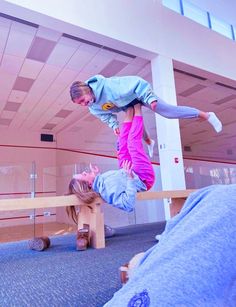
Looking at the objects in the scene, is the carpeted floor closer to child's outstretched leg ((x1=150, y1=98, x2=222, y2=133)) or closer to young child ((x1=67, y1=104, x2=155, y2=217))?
young child ((x1=67, y1=104, x2=155, y2=217))

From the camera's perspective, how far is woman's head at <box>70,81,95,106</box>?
5.61ft

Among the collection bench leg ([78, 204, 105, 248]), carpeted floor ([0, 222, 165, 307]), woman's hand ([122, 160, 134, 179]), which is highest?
woman's hand ([122, 160, 134, 179])

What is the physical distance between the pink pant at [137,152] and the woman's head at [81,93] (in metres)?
0.35

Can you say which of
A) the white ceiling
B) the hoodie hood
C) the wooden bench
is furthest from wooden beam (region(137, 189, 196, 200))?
the white ceiling

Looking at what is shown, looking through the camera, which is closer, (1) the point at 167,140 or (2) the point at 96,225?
(2) the point at 96,225

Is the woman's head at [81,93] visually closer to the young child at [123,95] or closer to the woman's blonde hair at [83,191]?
the young child at [123,95]

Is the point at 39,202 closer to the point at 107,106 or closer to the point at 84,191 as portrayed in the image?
the point at 84,191

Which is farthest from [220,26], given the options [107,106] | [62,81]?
[107,106]

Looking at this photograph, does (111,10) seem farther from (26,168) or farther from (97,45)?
(26,168)

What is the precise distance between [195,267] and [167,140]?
315 cm

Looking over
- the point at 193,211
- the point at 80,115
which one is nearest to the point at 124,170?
the point at 193,211

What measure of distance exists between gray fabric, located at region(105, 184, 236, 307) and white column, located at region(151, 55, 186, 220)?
2.99 metres

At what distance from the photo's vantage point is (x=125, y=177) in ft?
5.08

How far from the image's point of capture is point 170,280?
13.3 inches
